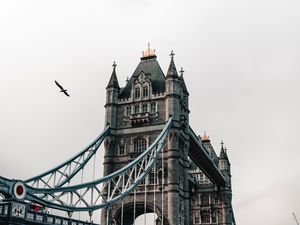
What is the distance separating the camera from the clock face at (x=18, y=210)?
916 inches

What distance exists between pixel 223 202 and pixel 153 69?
37.5m

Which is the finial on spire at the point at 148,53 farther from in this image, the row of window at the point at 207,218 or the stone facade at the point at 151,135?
the row of window at the point at 207,218

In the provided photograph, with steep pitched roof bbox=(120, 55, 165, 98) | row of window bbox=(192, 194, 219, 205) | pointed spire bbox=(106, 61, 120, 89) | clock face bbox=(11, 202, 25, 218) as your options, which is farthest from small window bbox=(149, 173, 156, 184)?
row of window bbox=(192, 194, 219, 205)

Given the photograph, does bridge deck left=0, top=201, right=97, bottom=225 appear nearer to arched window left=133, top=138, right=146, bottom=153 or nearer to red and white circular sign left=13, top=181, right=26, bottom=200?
red and white circular sign left=13, top=181, right=26, bottom=200

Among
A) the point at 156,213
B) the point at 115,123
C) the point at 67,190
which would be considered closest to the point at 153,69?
the point at 115,123

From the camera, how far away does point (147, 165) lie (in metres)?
49.5

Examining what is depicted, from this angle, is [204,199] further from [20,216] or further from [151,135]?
[20,216]

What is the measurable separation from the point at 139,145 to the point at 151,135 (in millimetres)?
1897

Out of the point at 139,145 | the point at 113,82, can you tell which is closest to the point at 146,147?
the point at 139,145

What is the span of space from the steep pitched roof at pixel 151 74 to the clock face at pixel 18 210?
114 feet

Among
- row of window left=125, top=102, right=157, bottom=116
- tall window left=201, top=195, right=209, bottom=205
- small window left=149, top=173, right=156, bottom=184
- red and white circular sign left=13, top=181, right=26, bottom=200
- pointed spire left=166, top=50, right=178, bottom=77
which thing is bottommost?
red and white circular sign left=13, top=181, right=26, bottom=200

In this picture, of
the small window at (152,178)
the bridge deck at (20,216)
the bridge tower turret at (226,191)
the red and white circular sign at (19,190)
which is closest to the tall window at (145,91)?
the small window at (152,178)

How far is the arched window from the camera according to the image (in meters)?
54.6

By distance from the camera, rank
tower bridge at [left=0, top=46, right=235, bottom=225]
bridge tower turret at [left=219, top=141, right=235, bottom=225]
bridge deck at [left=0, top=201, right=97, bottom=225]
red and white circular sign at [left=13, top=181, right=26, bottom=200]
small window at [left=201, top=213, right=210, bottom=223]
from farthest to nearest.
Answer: small window at [left=201, top=213, right=210, bottom=223] < bridge tower turret at [left=219, top=141, right=235, bottom=225] < tower bridge at [left=0, top=46, right=235, bottom=225] < red and white circular sign at [left=13, top=181, right=26, bottom=200] < bridge deck at [left=0, top=201, right=97, bottom=225]
